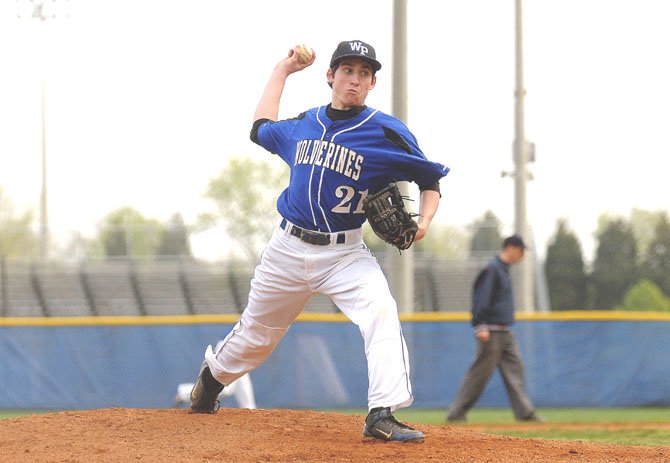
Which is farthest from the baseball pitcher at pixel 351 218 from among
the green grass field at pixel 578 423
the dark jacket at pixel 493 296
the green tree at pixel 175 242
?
the green tree at pixel 175 242

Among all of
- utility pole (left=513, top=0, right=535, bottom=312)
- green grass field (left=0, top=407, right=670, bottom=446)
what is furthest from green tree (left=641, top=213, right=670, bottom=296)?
green grass field (left=0, top=407, right=670, bottom=446)

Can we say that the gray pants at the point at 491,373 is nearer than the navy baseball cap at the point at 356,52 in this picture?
No

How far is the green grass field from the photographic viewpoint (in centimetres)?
819

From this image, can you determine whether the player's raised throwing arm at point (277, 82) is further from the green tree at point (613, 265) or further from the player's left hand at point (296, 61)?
the green tree at point (613, 265)

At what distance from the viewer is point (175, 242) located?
22812mm

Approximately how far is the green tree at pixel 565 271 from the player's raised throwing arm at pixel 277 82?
17.2 metres

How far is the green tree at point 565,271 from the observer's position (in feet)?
72.8

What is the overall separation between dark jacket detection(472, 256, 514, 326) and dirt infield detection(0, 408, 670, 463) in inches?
157

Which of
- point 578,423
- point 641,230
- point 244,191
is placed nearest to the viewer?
point 578,423

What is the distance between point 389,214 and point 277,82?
3.56ft

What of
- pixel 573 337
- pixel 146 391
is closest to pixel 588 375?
pixel 573 337

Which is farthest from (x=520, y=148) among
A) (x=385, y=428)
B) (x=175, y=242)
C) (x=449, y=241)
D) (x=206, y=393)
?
(x=175, y=242)

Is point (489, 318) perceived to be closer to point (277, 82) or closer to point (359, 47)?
point (277, 82)

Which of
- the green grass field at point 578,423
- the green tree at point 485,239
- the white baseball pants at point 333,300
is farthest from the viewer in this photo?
the green tree at point 485,239
